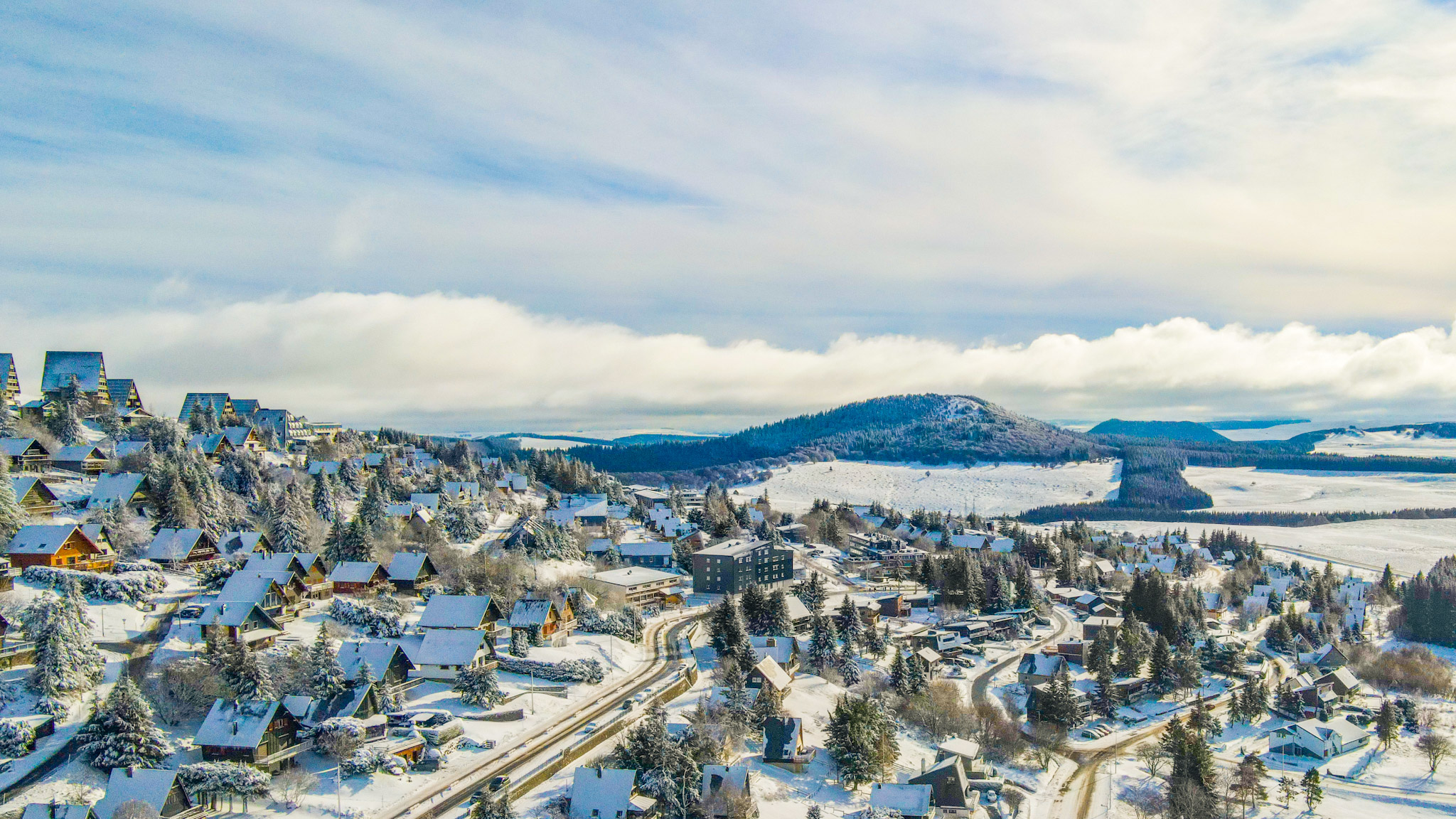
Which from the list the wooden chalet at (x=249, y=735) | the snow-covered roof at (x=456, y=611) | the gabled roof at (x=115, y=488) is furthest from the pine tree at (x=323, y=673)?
the gabled roof at (x=115, y=488)

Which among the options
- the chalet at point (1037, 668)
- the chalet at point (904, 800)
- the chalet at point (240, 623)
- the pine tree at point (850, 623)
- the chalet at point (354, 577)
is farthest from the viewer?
the pine tree at point (850, 623)

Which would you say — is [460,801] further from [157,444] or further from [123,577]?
[157,444]

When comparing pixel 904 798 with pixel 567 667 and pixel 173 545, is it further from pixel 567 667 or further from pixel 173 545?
pixel 173 545

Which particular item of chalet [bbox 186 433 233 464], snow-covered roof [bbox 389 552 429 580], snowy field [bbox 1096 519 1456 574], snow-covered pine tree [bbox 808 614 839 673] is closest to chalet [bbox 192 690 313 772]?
snow-covered roof [bbox 389 552 429 580]

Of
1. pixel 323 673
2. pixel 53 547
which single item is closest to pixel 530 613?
pixel 323 673

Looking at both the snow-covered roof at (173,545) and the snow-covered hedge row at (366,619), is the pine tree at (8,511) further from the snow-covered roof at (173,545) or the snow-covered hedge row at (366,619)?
the snow-covered hedge row at (366,619)
